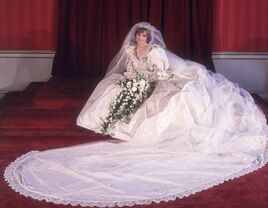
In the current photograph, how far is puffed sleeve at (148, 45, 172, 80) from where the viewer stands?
532cm

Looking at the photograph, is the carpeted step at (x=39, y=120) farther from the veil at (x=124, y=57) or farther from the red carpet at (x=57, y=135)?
the veil at (x=124, y=57)

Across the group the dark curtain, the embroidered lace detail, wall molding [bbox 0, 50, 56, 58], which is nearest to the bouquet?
the embroidered lace detail

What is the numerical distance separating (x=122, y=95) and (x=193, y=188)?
1507 millimetres

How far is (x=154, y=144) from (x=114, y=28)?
2.78m

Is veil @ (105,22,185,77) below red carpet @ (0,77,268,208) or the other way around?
the other way around

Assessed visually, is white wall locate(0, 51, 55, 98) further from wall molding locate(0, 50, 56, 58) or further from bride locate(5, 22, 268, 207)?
bride locate(5, 22, 268, 207)

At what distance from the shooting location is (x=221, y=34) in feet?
23.2

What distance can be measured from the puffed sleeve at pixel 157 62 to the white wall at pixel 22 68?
2172 millimetres

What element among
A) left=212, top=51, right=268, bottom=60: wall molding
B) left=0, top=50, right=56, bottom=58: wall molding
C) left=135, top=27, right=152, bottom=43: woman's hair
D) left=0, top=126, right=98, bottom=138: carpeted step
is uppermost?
left=135, top=27, right=152, bottom=43: woman's hair

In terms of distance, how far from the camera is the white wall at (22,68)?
23.2 feet

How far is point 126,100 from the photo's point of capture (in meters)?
4.94

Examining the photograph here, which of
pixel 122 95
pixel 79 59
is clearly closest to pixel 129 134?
pixel 122 95

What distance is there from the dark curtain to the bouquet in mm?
2078

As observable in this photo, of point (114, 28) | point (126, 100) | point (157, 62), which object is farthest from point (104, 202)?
point (114, 28)
